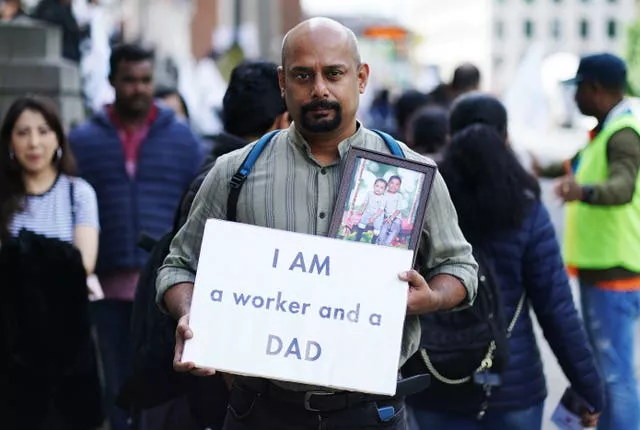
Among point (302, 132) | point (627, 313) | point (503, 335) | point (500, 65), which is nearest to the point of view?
point (302, 132)

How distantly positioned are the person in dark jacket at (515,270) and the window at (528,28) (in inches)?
5860

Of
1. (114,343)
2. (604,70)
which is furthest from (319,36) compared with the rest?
(114,343)

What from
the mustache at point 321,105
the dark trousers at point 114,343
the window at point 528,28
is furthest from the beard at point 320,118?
the window at point 528,28

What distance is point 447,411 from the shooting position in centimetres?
528

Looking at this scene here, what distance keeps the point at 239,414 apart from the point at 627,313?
3053 millimetres

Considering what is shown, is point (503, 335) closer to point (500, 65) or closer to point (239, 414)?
point (239, 414)

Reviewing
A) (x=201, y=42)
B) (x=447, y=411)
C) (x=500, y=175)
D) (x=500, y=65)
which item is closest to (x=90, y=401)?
(x=447, y=411)

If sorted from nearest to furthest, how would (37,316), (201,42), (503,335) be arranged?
(503,335) < (37,316) < (201,42)

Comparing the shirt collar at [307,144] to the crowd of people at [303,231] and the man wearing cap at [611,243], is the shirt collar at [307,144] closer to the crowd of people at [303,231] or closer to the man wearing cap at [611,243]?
the crowd of people at [303,231]

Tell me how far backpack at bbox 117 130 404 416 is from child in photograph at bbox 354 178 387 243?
134cm

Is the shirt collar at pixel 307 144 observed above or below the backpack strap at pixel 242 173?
above

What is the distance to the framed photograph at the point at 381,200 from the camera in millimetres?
3693

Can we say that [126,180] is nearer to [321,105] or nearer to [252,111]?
[252,111]

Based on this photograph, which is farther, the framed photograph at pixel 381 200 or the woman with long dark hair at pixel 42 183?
the woman with long dark hair at pixel 42 183
